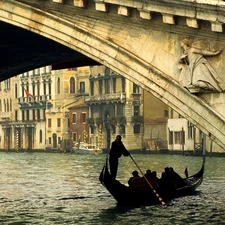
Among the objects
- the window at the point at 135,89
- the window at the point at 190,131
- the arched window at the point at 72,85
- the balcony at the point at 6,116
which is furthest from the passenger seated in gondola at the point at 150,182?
the balcony at the point at 6,116

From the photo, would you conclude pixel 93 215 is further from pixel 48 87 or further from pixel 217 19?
pixel 48 87

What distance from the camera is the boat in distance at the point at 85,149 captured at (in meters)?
79.4

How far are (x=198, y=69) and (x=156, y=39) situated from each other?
797mm

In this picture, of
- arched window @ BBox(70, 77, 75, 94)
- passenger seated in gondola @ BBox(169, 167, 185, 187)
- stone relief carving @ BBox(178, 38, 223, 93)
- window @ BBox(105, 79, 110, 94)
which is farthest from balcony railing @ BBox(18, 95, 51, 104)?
Result: stone relief carving @ BBox(178, 38, 223, 93)

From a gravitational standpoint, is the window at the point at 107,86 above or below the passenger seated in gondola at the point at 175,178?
above

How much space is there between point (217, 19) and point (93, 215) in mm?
7671

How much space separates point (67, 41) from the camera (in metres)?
13.5

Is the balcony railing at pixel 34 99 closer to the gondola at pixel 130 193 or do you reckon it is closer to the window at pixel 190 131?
the window at pixel 190 131

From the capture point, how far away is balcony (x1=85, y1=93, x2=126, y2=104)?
263 feet

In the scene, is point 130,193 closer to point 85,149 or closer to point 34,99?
point 85,149

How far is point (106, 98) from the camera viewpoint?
82312mm

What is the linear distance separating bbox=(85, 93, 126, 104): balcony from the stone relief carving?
220 feet

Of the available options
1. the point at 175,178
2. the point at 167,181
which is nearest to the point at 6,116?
the point at 175,178

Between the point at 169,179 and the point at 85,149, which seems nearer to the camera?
the point at 169,179
